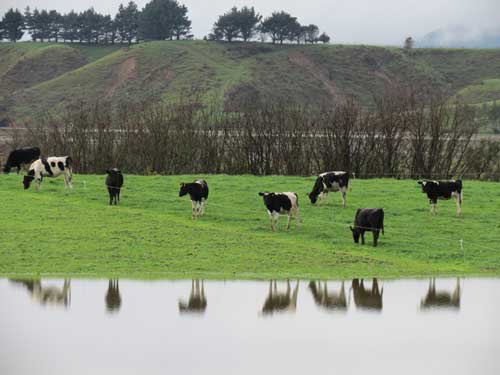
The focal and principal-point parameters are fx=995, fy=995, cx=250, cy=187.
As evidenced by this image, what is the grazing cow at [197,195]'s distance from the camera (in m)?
29.0

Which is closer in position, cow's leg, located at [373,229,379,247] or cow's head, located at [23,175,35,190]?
cow's leg, located at [373,229,379,247]

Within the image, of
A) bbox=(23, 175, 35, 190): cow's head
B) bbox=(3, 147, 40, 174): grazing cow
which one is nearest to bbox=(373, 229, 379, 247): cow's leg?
bbox=(23, 175, 35, 190): cow's head

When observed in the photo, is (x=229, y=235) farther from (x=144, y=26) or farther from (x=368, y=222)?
(x=144, y=26)

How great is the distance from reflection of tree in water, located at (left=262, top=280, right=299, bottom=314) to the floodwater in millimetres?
21

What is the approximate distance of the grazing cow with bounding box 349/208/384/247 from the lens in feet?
83.1

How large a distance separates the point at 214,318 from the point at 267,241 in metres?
8.26

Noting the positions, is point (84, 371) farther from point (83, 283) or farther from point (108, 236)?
point (108, 236)

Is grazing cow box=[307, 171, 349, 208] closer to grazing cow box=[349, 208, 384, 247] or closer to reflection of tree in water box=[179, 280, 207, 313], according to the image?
grazing cow box=[349, 208, 384, 247]

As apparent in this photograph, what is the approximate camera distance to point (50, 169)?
33750 mm

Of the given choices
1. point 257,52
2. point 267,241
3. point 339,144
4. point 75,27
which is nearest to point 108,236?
point 267,241

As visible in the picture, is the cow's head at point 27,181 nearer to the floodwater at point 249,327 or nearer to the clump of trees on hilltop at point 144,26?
the floodwater at point 249,327

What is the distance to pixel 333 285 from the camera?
68.6 ft

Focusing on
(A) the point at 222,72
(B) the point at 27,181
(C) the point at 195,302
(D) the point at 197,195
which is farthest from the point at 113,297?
(A) the point at 222,72

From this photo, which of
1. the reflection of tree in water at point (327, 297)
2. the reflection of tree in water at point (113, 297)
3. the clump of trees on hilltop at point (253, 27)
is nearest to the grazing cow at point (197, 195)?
the reflection of tree in water at point (113, 297)
